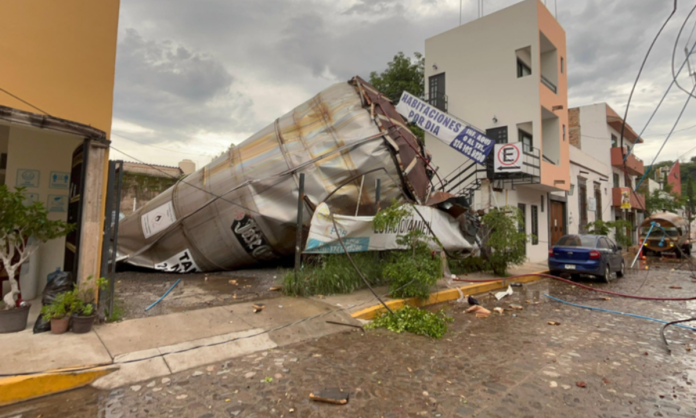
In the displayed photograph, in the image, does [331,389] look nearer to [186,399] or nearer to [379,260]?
[186,399]

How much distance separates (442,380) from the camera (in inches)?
155

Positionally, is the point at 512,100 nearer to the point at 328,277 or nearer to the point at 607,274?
the point at 607,274

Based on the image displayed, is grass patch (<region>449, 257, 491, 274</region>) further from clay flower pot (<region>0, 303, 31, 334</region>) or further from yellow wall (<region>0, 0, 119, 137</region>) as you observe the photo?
clay flower pot (<region>0, 303, 31, 334</region>)

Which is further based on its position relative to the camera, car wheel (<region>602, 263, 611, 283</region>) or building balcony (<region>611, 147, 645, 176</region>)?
building balcony (<region>611, 147, 645, 176</region>)

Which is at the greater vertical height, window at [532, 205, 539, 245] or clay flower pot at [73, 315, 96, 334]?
window at [532, 205, 539, 245]

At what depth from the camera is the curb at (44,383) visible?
10.6 feet

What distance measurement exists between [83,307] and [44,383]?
1223 millimetres

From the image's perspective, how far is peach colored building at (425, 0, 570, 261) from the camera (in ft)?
52.0

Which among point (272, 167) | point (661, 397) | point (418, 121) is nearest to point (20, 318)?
point (272, 167)

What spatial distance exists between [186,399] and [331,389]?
1345 millimetres

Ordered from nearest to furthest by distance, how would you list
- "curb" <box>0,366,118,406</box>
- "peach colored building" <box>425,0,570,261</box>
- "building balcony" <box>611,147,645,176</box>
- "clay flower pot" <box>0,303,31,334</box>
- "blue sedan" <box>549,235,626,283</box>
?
"curb" <box>0,366,118,406</box>, "clay flower pot" <box>0,303,31,334</box>, "blue sedan" <box>549,235,626,283</box>, "peach colored building" <box>425,0,570,261</box>, "building balcony" <box>611,147,645,176</box>

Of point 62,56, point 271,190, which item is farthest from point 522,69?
point 62,56

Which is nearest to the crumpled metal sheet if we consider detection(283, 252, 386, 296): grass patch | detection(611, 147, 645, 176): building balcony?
detection(283, 252, 386, 296): grass patch

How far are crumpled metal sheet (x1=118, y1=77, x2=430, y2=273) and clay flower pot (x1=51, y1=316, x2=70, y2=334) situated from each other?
3825 millimetres
